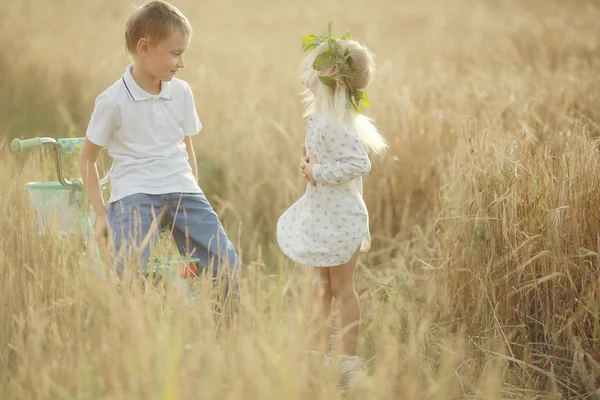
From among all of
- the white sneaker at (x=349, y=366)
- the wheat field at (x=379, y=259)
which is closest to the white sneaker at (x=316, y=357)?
the wheat field at (x=379, y=259)

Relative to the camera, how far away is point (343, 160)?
2838 mm

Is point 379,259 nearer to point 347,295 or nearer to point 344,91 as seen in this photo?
point 347,295

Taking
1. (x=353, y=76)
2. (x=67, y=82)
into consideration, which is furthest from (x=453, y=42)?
(x=353, y=76)

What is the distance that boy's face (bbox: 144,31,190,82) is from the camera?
2.71 m

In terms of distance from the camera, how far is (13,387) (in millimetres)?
2002

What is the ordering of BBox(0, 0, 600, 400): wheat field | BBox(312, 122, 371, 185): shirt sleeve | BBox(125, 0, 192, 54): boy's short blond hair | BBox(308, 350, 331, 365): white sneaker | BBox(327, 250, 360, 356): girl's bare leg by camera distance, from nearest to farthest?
1. BBox(0, 0, 600, 400): wheat field
2. BBox(308, 350, 331, 365): white sneaker
3. BBox(125, 0, 192, 54): boy's short blond hair
4. BBox(312, 122, 371, 185): shirt sleeve
5. BBox(327, 250, 360, 356): girl's bare leg

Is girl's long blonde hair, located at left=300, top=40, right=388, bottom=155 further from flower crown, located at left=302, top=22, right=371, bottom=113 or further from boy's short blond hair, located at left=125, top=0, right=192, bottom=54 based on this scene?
boy's short blond hair, located at left=125, top=0, right=192, bottom=54

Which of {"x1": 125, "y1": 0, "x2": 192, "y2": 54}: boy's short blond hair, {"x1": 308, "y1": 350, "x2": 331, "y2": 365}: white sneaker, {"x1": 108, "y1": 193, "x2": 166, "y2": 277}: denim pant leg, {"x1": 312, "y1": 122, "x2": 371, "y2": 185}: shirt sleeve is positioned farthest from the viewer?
{"x1": 312, "y1": 122, "x2": 371, "y2": 185}: shirt sleeve

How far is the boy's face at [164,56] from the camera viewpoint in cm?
271

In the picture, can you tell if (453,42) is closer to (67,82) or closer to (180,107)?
(67,82)

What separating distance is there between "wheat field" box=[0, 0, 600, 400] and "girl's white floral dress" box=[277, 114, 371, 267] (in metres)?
0.21

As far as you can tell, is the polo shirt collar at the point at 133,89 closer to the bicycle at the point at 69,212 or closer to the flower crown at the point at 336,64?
the bicycle at the point at 69,212

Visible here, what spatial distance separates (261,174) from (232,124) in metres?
0.71

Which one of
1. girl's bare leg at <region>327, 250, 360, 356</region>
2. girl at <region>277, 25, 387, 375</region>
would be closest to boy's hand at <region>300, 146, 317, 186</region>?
girl at <region>277, 25, 387, 375</region>
